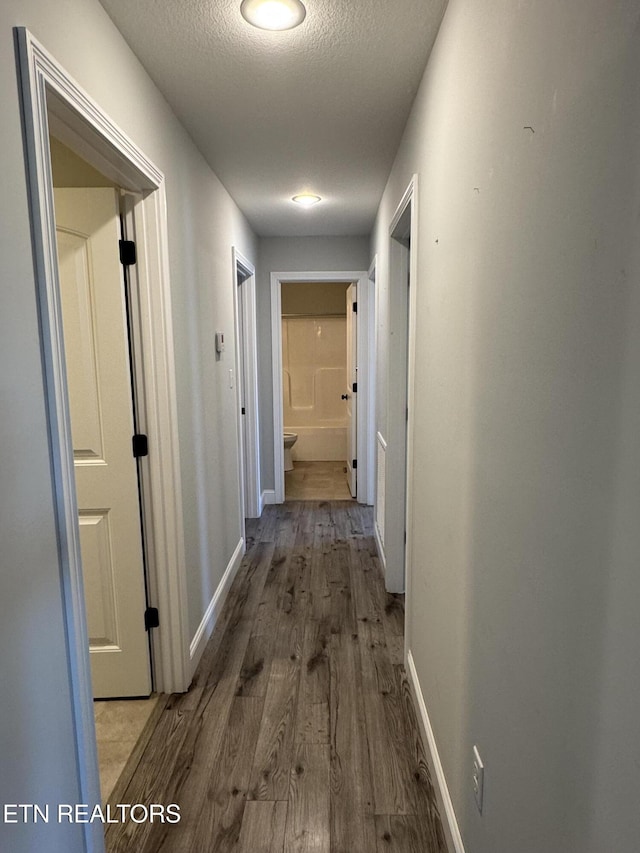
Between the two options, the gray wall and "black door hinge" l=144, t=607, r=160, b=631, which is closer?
"black door hinge" l=144, t=607, r=160, b=631

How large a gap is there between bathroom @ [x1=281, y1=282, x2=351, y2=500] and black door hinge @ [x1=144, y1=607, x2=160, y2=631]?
157 inches

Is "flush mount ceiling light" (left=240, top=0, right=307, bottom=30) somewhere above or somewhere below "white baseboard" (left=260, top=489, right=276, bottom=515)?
above

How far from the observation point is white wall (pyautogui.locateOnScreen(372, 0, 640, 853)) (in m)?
0.60

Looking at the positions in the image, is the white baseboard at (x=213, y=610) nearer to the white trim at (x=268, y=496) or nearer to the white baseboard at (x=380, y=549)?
the white baseboard at (x=380, y=549)

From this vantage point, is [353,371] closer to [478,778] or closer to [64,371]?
[64,371]

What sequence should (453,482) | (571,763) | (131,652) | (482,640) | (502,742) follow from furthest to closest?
(131,652)
(453,482)
(482,640)
(502,742)
(571,763)

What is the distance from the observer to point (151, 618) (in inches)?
81.5

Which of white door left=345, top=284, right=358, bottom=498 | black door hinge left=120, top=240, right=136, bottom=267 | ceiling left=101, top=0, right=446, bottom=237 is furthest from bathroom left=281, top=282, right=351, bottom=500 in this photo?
black door hinge left=120, top=240, right=136, bottom=267

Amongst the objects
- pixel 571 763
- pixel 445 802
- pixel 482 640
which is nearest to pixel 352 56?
pixel 482 640

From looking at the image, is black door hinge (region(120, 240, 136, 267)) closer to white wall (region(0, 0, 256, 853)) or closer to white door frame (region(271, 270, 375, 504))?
white wall (region(0, 0, 256, 853))

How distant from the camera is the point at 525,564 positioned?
35.3 inches

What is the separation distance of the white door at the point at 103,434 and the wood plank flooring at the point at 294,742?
0.32m

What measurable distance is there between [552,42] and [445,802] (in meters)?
1.82

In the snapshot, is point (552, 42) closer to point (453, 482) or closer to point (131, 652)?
point (453, 482)
